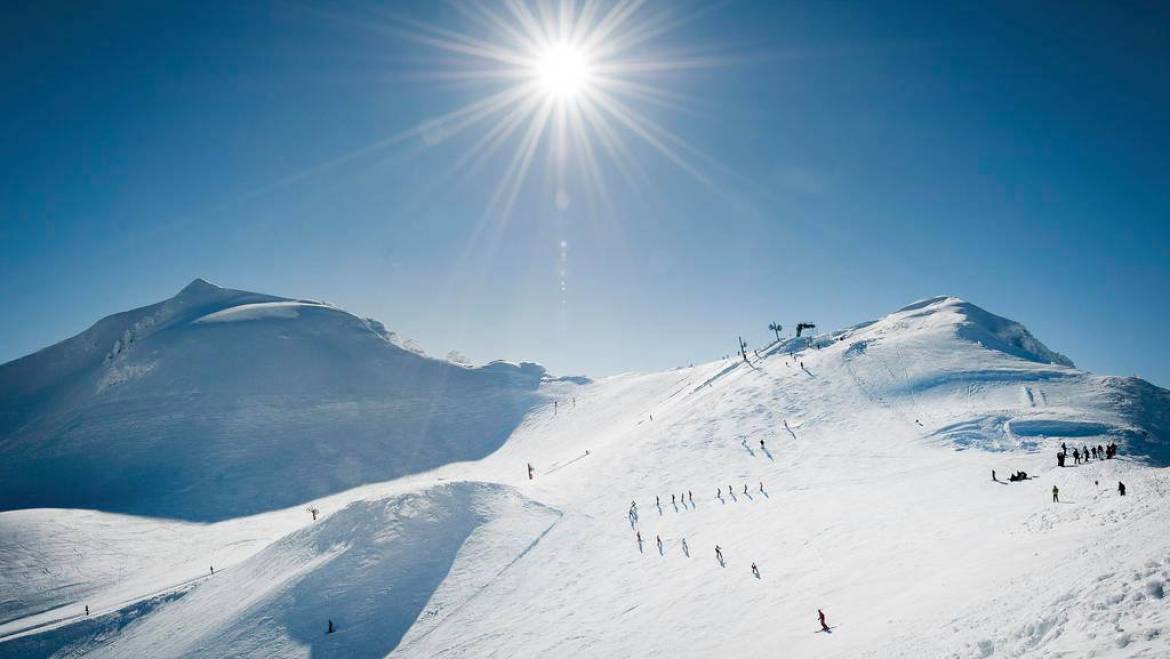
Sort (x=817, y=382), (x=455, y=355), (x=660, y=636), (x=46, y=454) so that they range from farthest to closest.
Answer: (x=455, y=355) < (x=46, y=454) < (x=817, y=382) < (x=660, y=636)

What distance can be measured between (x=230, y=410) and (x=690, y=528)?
102 metres

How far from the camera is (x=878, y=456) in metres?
42.0

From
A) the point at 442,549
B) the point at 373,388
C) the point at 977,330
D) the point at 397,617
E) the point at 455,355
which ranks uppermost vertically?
the point at 455,355

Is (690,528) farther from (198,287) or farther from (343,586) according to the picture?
(198,287)

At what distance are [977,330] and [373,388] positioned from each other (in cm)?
11570

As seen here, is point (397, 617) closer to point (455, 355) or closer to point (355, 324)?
point (355, 324)

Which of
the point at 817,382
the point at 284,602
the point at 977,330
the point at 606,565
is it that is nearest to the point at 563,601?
the point at 606,565

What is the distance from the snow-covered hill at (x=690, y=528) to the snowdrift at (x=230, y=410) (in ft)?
3.05

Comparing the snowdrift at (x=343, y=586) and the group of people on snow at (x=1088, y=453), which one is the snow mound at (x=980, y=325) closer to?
the group of people on snow at (x=1088, y=453)

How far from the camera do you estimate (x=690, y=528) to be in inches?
1489

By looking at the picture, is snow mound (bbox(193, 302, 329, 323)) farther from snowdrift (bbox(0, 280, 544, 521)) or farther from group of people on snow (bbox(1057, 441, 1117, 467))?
group of people on snow (bbox(1057, 441, 1117, 467))

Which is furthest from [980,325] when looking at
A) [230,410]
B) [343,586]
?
[230,410]

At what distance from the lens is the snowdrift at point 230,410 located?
3359 inches

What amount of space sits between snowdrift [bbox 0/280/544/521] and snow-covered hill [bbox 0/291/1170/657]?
36.6 inches
